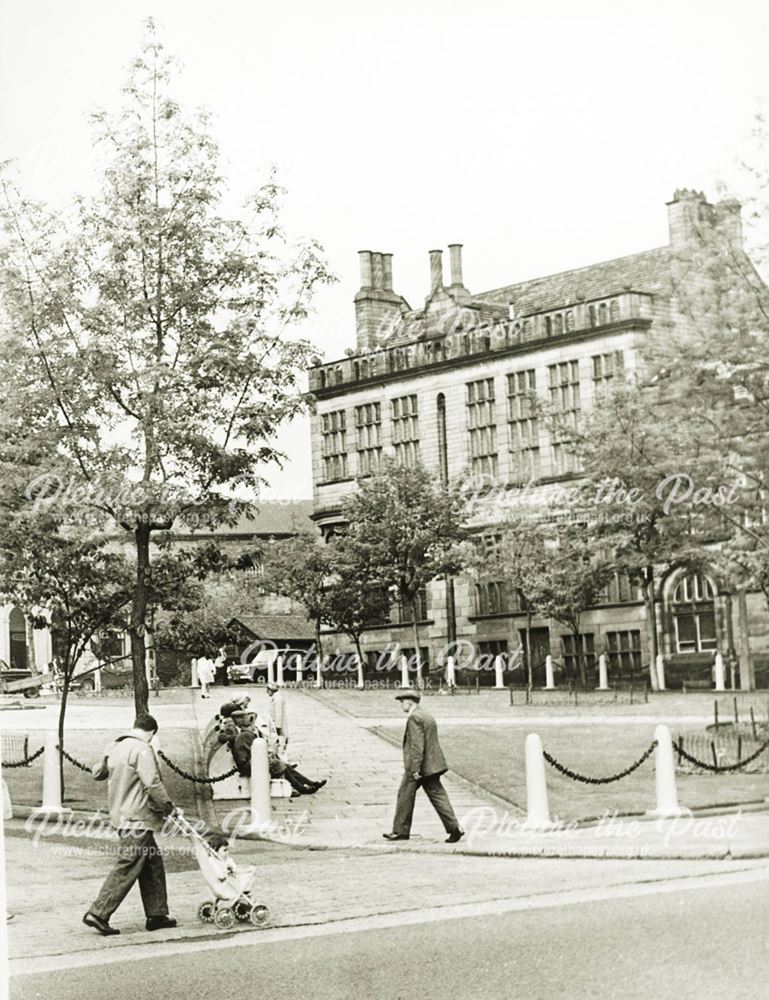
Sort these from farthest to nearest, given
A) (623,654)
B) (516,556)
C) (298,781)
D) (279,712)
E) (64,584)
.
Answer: (64,584) < (298,781) < (279,712) < (516,556) < (623,654)

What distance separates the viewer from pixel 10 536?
17.0 m

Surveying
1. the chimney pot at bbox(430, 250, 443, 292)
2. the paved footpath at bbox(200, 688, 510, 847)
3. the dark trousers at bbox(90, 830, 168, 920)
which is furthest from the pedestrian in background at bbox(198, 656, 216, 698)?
the dark trousers at bbox(90, 830, 168, 920)

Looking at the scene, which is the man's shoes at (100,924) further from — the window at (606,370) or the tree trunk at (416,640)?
the window at (606,370)

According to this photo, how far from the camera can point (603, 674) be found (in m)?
14.6

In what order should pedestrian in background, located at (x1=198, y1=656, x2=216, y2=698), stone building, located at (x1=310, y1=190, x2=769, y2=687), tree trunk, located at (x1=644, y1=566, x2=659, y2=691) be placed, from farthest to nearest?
pedestrian in background, located at (x1=198, y1=656, x2=216, y2=698) < stone building, located at (x1=310, y1=190, x2=769, y2=687) < tree trunk, located at (x1=644, y1=566, x2=659, y2=691)

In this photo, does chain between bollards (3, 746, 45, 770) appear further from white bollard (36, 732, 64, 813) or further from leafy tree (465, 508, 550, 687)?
leafy tree (465, 508, 550, 687)

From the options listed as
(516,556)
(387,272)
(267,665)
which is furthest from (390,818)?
(387,272)

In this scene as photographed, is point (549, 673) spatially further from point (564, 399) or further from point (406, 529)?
point (564, 399)

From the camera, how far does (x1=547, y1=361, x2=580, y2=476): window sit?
1524 centimetres

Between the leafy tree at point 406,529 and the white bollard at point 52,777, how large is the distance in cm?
466

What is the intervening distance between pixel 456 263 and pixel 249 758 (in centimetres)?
601

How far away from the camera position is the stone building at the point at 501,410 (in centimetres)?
1481

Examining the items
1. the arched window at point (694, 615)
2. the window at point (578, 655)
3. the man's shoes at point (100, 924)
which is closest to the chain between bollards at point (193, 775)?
the window at point (578, 655)

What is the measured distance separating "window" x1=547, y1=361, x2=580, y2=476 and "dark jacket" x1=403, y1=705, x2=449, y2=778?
2.90m
